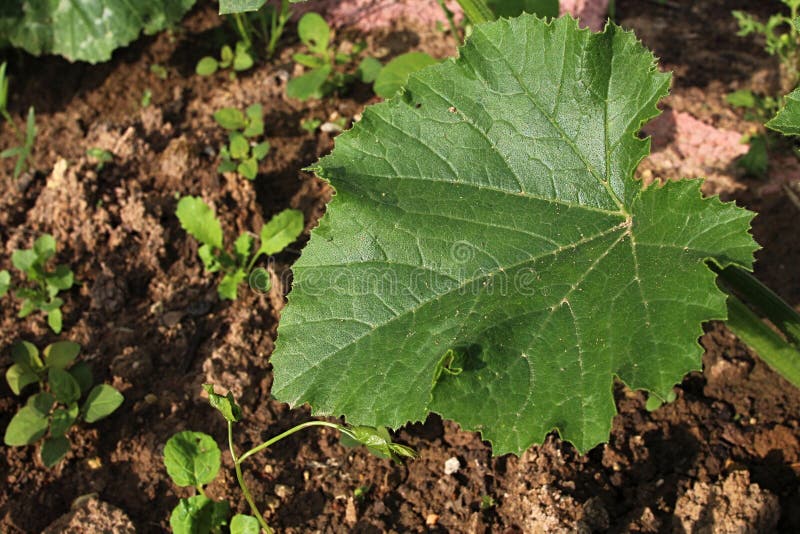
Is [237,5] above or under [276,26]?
above

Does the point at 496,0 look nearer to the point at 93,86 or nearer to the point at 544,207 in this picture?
the point at 544,207

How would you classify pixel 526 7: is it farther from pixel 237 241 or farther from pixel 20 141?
pixel 20 141

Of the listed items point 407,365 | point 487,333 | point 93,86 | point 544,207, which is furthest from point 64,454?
point 93,86

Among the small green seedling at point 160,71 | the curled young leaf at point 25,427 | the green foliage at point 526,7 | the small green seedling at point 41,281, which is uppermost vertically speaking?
the green foliage at point 526,7

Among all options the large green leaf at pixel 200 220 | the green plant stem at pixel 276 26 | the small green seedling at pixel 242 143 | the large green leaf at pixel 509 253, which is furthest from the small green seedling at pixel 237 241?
the green plant stem at pixel 276 26

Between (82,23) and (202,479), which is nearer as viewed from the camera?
(202,479)

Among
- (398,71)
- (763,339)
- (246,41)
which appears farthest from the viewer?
(246,41)

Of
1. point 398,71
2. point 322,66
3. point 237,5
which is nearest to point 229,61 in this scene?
point 322,66

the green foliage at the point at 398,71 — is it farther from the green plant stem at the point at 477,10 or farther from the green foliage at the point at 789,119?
the green foliage at the point at 789,119
